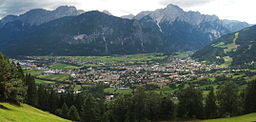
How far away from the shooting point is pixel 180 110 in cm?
6612

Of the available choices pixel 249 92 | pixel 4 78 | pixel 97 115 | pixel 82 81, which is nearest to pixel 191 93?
pixel 249 92

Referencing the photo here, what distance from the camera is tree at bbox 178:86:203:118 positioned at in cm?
6556

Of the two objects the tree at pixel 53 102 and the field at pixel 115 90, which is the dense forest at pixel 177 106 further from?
the field at pixel 115 90

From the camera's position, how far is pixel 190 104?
65938 mm

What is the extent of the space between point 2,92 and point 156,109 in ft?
133

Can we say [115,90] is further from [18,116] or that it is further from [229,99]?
[18,116]

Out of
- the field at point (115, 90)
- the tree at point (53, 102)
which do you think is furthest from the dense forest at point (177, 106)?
the field at point (115, 90)

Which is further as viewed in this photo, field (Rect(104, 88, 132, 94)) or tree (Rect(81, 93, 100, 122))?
field (Rect(104, 88, 132, 94))

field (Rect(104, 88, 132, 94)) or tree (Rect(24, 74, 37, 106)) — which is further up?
tree (Rect(24, 74, 37, 106))

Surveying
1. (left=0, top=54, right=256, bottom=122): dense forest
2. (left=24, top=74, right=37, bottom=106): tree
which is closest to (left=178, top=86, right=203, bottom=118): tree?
(left=0, top=54, right=256, bottom=122): dense forest

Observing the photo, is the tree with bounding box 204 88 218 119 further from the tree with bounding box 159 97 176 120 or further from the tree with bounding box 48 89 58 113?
the tree with bounding box 48 89 58 113

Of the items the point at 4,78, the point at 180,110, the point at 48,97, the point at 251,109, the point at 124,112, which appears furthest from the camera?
the point at 48,97

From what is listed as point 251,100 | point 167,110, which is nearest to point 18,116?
point 167,110

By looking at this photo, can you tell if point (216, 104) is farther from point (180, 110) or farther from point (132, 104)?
point (132, 104)
